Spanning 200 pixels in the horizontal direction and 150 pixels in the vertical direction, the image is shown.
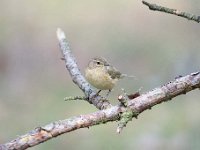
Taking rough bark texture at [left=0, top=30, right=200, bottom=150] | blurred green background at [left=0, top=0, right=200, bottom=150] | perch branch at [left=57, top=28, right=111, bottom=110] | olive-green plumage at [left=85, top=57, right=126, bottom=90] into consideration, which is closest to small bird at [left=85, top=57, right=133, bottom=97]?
olive-green plumage at [left=85, top=57, right=126, bottom=90]

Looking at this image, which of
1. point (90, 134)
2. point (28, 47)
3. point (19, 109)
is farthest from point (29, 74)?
point (90, 134)

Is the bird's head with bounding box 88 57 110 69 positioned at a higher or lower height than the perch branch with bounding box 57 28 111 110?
higher

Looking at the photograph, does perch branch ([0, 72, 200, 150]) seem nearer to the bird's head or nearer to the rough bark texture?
the rough bark texture

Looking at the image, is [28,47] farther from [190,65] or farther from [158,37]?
[190,65]

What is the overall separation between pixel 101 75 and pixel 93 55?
24.1ft

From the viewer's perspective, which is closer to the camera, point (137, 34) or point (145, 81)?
point (145, 81)

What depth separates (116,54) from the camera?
12211 millimetres

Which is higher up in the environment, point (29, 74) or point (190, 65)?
point (29, 74)

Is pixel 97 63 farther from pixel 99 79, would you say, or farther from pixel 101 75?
pixel 99 79

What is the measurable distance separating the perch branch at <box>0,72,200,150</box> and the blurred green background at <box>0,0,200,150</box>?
15.8 ft

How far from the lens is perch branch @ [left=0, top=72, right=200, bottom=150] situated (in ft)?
8.84

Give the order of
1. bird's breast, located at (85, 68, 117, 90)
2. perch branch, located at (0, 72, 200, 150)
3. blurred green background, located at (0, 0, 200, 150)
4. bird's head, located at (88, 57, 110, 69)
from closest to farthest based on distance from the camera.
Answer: perch branch, located at (0, 72, 200, 150) → bird's breast, located at (85, 68, 117, 90) → bird's head, located at (88, 57, 110, 69) → blurred green background, located at (0, 0, 200, 150)

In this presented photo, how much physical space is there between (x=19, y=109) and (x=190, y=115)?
8.25 ft

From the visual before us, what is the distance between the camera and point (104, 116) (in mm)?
2832
